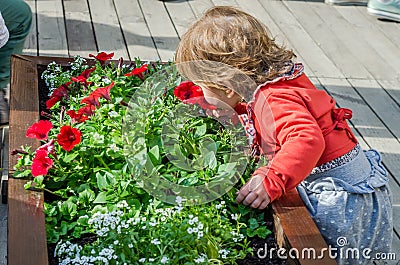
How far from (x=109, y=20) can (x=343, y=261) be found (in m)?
2.55

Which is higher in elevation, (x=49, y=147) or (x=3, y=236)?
(x=49, y=147)

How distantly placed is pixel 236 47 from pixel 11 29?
4.95 ft

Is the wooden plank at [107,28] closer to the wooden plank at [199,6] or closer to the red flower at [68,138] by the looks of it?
the wooden plank at [199,6]

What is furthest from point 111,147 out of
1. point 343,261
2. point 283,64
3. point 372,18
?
point 372,18

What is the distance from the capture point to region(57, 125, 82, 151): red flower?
78.0 inches

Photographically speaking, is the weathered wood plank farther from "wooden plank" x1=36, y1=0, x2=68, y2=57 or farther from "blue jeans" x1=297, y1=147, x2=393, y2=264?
"blue jeans" x1=297, y1=147, x2=393, y2=264

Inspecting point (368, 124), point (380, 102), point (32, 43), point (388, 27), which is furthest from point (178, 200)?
point (388, 27)

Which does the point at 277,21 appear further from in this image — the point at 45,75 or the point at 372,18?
the point at 45,75

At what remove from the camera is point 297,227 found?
1.86 m

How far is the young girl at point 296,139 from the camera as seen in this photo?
6.37 ft

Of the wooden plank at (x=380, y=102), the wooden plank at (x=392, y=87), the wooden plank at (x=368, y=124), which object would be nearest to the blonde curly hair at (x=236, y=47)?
the wooden plank at (x=368, y=124)

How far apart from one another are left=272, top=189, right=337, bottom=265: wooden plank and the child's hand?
0.13 ft

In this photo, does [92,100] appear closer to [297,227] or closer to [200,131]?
[200,131]

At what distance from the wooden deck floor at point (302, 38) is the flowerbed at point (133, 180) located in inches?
53.1
